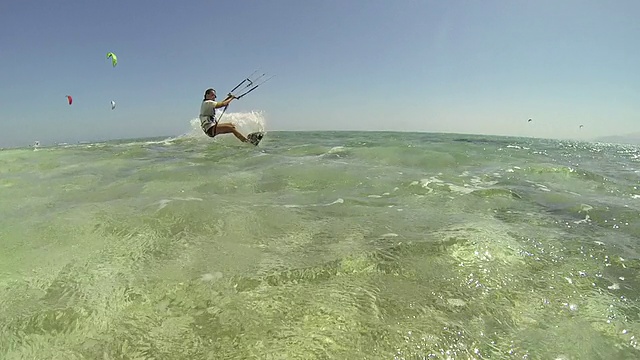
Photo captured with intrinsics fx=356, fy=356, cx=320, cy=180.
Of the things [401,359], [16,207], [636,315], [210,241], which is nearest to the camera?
[401,359]

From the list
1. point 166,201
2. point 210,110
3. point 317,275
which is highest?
point 210,110

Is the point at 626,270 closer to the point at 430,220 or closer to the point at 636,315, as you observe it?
the point at 636,315

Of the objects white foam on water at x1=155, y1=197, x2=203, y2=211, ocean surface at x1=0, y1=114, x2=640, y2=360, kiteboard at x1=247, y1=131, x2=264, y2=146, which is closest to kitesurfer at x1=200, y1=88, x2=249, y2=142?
kiteboard at x1=247, y1=131, x2=264, y2=146

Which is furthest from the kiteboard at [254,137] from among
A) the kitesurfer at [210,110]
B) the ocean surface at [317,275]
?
the ocean surface at [317,275]

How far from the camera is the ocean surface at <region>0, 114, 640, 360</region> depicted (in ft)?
9.89

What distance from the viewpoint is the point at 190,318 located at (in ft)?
10.9

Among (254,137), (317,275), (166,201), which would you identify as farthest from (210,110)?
(317,275)

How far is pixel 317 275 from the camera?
13.4ft

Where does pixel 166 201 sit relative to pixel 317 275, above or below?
above

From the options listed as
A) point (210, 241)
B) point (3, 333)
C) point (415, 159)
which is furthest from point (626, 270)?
point (415, 159)

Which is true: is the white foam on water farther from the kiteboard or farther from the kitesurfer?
the kiteboard

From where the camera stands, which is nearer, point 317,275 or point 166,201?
point 317,275

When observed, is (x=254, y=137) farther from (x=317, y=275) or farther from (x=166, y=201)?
(x=317, y=275)

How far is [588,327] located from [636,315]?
606mm
